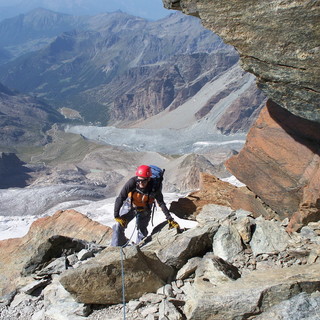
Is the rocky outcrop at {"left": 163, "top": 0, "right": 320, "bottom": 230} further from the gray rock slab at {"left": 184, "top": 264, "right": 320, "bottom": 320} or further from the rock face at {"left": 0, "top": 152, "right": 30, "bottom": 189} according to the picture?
the rock face at {"left": 0, "top": 152, "right": 30, "bottom": 189}

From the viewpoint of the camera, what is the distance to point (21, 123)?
169 meters

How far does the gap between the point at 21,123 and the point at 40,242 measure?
16693cm

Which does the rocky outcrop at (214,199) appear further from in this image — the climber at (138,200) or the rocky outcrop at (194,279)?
the climber at (138,200)

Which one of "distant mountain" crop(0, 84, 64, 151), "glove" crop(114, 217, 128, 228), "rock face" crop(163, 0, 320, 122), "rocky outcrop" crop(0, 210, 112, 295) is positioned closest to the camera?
"rock face" crop(163, 0, 320, 122)

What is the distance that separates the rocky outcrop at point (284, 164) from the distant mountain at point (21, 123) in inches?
5462

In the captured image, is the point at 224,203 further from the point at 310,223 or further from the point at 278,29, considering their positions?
the point at 278,29

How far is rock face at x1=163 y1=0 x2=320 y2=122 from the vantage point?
24.6 ft

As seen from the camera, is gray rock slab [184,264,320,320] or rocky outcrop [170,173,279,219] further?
rocky outcrop [170,173,279,219]

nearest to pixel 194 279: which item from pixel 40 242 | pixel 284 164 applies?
pixel 284 164

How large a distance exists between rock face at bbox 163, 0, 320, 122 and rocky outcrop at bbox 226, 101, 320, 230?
5.12ft

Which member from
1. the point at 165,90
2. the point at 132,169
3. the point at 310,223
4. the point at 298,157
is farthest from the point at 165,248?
the point at 165,90

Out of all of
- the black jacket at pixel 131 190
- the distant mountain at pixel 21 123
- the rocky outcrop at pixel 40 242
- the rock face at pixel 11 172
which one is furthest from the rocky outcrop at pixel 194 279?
the distant mountain at pixel 21 123

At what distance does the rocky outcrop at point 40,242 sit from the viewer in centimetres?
1079

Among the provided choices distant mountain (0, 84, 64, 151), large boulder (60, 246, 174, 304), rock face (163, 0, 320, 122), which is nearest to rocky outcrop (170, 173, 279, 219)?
rock face (163, 0, 320, 122)
